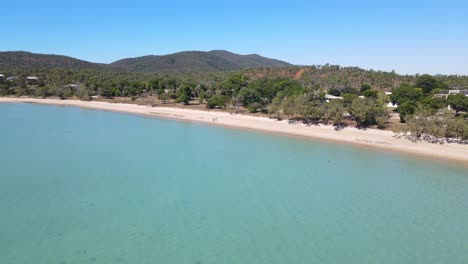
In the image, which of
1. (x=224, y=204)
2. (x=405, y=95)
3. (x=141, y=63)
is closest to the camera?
(x=224, y=204)

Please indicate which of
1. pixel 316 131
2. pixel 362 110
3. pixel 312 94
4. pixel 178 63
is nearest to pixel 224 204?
pixel 316 131

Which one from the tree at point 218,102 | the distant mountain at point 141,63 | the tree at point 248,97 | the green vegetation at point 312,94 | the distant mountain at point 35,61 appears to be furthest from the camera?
the distant mountain at point 141,63

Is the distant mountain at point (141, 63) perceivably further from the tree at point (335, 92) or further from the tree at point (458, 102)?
the tree at point (458, 102)

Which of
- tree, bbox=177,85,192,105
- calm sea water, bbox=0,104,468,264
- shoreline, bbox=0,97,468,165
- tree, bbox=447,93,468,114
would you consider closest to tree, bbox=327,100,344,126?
shoreline, bbox=0,97,468,165

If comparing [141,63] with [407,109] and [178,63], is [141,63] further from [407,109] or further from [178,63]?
[407,109]

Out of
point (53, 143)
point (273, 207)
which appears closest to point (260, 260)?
point (273, 207)

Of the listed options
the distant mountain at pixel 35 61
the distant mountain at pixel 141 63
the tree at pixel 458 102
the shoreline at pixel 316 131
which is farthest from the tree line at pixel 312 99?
the distant mountain at pixel 141 63
